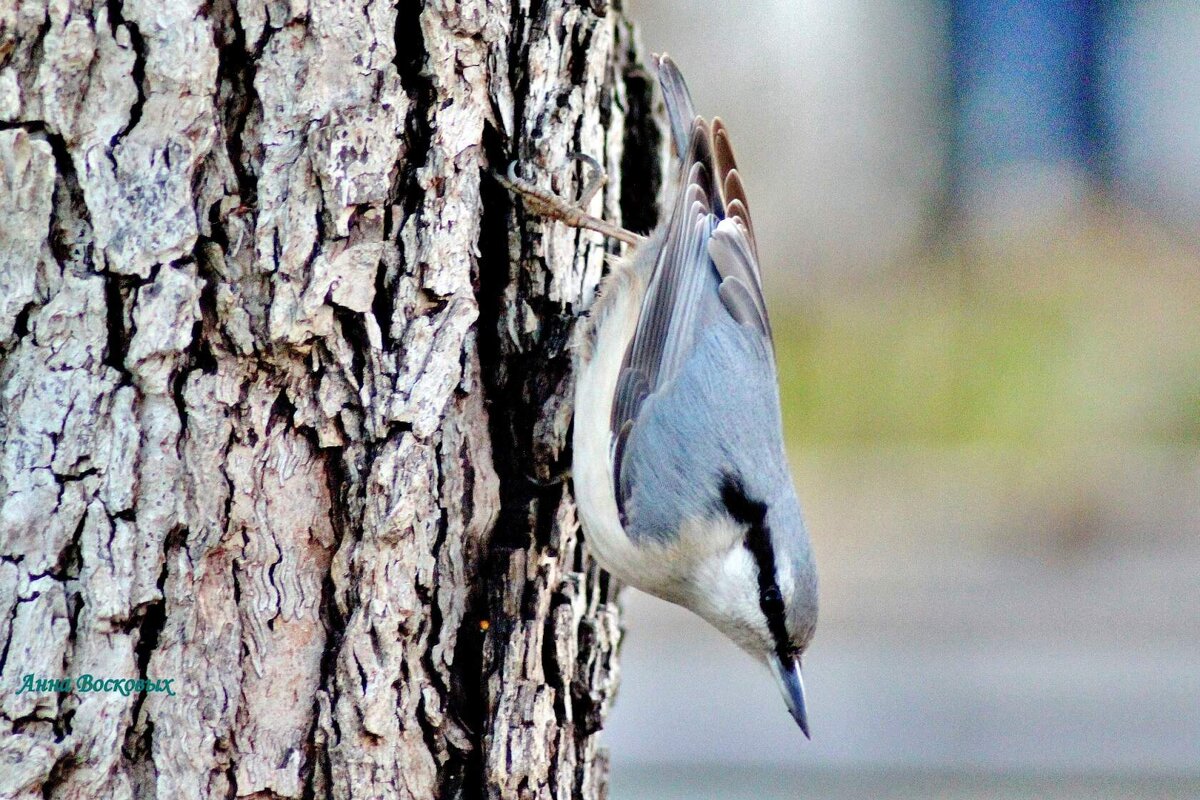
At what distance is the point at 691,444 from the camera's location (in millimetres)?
2354

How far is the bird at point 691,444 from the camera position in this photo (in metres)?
2.25

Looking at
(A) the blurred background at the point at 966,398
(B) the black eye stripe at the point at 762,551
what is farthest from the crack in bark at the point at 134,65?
(A) the blurred background at the point at 966,398

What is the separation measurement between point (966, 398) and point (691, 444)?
375 centimetres

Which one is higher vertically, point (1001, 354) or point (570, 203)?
point (1001, 354)

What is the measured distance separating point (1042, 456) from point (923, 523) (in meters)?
0.63

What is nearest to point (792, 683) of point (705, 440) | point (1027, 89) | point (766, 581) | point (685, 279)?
point (766, 581)

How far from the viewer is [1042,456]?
18.7 ft

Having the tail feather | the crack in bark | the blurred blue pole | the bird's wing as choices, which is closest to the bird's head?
the bird's wing

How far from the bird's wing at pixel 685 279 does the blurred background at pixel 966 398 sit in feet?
8.70

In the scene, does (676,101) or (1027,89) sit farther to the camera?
(1027,89)

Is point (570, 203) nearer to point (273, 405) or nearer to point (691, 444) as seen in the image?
point (691, 444)

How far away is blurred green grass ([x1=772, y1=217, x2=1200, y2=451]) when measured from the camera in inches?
226

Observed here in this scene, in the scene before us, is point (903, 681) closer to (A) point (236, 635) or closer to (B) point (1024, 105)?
(B) point (1024, 105)

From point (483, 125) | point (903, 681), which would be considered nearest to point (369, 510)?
point (483, 125)
